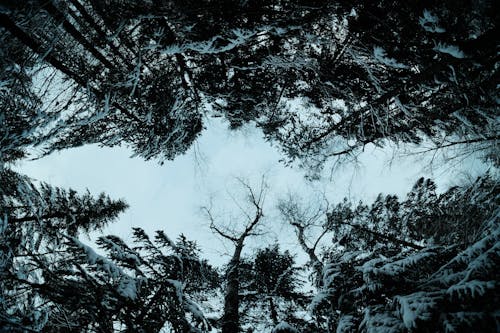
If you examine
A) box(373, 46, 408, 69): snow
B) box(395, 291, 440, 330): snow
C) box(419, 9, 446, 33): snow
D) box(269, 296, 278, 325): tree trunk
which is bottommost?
box(395, 291, 440, 330): snow

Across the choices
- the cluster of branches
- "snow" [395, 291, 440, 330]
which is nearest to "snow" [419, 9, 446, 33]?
the cluster of branches

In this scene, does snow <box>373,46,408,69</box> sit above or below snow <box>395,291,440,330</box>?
above

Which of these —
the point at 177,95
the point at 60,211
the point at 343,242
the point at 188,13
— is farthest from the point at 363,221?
the point at 60,211

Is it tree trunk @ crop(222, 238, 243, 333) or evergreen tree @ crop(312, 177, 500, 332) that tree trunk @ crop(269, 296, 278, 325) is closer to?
tree trunk @ crop(222, 238, 243, 333)

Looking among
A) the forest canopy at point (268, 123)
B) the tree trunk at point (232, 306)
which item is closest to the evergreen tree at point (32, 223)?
the forest canopy at point (268, 123)

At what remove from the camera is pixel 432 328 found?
1.83 metres

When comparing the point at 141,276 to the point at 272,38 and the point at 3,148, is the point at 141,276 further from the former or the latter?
the point at 272,38

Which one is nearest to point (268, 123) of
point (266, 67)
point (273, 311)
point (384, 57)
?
point (266, 67)

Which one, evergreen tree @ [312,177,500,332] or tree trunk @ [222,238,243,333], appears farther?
tree trunk @ [222,238,243,333]

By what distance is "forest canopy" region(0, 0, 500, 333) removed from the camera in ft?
7.73

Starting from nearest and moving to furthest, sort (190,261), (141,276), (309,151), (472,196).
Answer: (141,276) → (190,261) → (472,196) → (309,151)

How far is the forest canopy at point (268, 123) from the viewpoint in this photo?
2.36 metres

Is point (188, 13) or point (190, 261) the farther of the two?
point (190, 261)

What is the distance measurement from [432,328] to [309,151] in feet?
18.0
